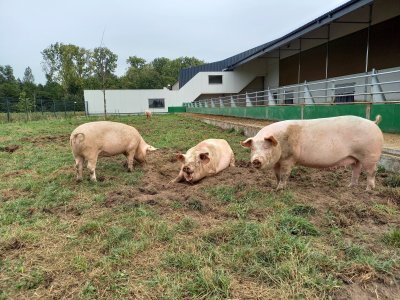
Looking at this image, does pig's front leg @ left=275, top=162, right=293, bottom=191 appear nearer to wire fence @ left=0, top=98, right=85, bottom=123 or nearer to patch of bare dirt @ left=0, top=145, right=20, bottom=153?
patch of bare dirt @ left=0, top=145, right=20, bottom=153

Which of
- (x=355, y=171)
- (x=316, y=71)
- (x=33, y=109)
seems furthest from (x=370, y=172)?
(x=33, y=109)

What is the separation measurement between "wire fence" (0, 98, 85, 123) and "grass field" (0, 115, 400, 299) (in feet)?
80.7

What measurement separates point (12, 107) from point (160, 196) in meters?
28.2

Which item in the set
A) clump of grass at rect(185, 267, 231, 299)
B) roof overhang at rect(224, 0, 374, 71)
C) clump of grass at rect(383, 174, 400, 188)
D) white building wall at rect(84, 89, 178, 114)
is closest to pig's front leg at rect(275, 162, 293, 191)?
clump of grass at rect(383, 174, 400, 188)

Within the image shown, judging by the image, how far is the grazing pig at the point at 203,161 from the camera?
212 inches

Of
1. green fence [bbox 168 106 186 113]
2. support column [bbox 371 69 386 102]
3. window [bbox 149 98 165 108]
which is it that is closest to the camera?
support column [bbox 371 69 386 102]

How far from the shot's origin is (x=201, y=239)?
10.0 ft

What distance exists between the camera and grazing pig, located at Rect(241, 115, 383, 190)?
4.36 m

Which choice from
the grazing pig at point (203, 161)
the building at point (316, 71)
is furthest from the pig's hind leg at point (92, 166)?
the building at point (316, 71)

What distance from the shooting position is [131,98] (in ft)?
136

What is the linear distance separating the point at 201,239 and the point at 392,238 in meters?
1.79

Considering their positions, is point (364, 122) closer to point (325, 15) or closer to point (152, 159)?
point (152, 159)

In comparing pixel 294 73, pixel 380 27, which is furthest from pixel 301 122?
pixel 294 73

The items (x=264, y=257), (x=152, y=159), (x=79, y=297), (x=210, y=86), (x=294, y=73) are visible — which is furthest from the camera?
(x=210, y=86)
